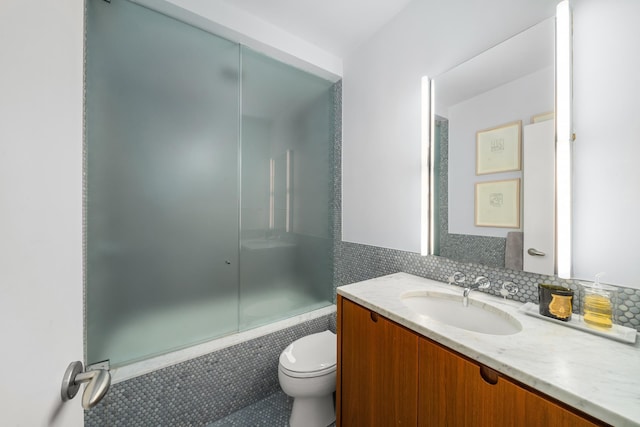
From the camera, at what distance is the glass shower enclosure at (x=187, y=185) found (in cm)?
131

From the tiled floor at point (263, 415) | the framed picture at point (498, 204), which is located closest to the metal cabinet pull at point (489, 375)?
the framed picture at point (498, 204)

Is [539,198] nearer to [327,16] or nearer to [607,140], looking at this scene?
[607,140]

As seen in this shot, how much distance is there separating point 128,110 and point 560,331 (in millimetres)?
2252

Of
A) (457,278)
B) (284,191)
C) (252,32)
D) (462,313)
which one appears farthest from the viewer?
(284,191)

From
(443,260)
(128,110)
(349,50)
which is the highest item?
(349,50)

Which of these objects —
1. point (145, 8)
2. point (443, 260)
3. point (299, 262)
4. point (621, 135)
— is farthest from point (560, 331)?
point (145, 8)

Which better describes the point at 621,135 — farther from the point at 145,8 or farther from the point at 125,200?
the point at 145,8

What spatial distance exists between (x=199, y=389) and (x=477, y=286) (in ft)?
5.51

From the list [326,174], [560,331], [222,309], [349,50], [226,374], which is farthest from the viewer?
[326,174]

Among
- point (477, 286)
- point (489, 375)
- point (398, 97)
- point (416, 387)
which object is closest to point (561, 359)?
point (489, 375)

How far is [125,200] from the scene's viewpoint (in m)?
1.36

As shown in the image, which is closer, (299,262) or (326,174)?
(299,262)

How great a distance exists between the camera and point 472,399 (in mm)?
698
